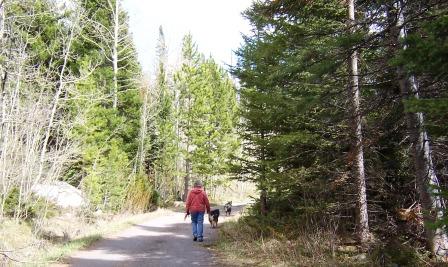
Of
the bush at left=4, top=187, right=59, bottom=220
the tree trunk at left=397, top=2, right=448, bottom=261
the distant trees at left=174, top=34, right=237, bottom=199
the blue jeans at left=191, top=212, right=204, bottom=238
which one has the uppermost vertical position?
the distant trees at left=174, top=34, right=237, bottom=199

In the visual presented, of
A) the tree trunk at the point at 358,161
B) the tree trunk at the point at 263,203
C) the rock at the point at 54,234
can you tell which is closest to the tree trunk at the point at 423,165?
the tree trunk at the point at 358,161

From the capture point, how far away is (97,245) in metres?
12.2

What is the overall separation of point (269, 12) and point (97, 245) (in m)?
8.19

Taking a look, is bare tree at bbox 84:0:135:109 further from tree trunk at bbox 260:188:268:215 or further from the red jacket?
tree trunk at bbox 260:188:268:215

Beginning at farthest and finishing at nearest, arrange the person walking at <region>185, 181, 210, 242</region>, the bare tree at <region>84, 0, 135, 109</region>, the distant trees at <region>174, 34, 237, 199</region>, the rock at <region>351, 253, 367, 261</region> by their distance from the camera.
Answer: the distant trees at <region>174, 34, 237, 199</region>, the bare tree at <region>84, 0, 135, 109</region>, the person walking at <region>185, 181, 210, 242</region>, the rock at <region>351, 253, 367, 261</region>

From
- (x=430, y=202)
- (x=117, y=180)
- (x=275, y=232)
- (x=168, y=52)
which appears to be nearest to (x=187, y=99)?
(x=168, y=52)

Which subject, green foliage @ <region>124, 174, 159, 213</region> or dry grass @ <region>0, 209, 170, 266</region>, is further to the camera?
green foliage @ <region>124, 174, 159, 213</region>

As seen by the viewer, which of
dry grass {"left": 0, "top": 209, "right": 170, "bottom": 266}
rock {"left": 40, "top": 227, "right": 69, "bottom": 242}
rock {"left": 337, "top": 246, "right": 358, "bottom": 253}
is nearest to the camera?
rock {"left": 337, "top": 246, "right": 358, "bottom": 253}

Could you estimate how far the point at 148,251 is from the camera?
1126cm

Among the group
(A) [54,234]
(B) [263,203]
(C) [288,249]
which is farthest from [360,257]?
(A) [54,234]

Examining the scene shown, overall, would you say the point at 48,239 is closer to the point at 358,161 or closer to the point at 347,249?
the point at 347,249

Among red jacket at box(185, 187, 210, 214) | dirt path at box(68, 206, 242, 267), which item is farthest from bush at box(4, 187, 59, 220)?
red jacket at box(185, 187, 210, 214)

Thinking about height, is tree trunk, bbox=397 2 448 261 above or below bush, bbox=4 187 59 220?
above

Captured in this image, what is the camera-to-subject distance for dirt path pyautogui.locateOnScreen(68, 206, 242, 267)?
960cm
